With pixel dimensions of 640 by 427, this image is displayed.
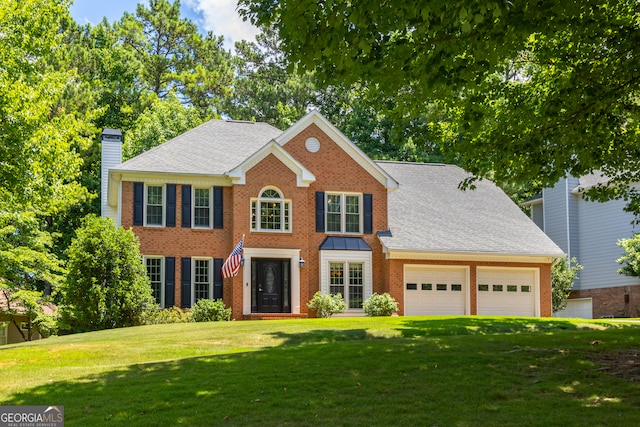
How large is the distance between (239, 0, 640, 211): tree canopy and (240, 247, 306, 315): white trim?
1169 cm

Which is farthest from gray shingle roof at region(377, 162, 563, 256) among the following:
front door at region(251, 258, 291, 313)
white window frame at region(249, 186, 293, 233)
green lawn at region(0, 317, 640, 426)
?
green lawn at region(0, 317, 640, 426)

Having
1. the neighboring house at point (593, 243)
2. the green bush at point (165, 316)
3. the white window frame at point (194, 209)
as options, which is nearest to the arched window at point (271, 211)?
the white window frame at point (194, 209)

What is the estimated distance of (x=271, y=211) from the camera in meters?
29.1

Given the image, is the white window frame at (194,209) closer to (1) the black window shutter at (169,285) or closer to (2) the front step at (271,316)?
(1) the black window shutter at (169,285)

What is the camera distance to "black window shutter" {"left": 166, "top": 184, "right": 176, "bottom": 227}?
93.2ft

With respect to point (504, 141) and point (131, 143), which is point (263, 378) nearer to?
point (504, 141)

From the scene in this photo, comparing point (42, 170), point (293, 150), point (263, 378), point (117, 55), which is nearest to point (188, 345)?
point (263, 378)

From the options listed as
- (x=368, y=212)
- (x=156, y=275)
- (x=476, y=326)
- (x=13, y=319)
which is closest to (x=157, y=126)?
(x=13, y=319)

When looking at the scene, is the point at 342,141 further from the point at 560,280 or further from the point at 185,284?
the point at 560,280

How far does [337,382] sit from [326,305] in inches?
653

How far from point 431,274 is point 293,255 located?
5774mm

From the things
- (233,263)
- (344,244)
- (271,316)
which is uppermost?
(344,244)

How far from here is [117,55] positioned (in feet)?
156

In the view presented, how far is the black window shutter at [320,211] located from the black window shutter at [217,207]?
3667mm
